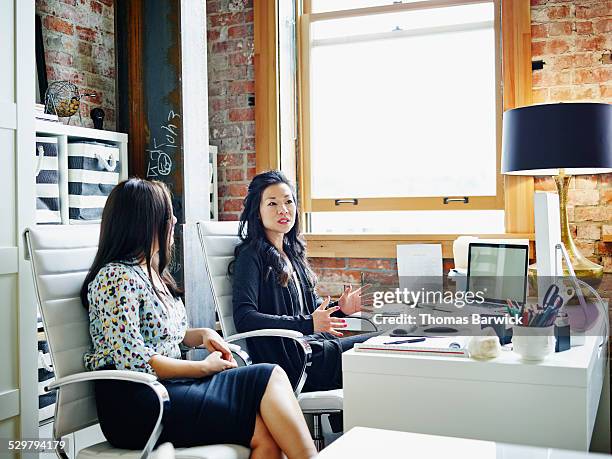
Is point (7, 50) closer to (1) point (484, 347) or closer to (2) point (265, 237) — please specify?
(2) point (265, 237)

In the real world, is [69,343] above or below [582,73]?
below

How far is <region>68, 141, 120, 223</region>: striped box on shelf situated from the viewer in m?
2.87

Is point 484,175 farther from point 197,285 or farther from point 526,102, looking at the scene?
point 197,285

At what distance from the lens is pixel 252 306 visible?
2.53 metres

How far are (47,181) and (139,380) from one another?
1249 mm

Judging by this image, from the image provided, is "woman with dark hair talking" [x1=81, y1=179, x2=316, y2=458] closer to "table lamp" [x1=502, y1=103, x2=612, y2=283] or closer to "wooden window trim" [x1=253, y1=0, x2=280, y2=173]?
"table lamp" [x1=502, y1=103, x2=612, y2=283]

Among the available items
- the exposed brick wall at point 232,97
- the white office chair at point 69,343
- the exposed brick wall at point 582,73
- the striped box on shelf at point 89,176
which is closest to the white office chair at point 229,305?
the white office chair at point 69,343

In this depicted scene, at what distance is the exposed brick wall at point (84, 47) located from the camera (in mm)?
3195

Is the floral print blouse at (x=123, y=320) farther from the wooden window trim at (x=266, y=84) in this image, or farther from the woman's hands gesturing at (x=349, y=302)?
the wooden window trim at (x=266, y=84)

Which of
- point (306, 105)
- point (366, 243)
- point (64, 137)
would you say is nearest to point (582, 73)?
point (366, 243)

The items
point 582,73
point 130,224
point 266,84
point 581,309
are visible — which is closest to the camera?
point 130,224

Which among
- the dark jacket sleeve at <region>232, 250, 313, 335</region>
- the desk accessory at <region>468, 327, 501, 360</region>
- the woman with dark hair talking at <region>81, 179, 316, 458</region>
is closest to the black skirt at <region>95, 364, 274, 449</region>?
the woman with dark hair talking at <region>81, 179, 316, 458</region>

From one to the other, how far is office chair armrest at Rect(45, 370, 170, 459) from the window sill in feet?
6.65

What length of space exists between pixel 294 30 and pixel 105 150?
5.10 ft
